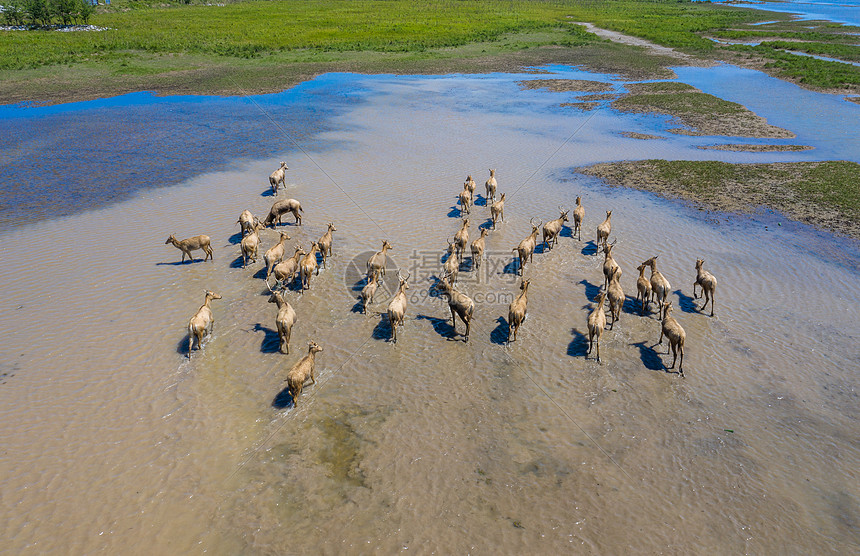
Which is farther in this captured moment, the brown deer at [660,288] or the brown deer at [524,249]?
the brown deer at [524,249]

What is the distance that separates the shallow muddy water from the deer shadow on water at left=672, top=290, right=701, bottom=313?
0.07 meters

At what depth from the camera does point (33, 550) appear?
27.9 ft

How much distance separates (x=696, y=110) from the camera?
38.3 m

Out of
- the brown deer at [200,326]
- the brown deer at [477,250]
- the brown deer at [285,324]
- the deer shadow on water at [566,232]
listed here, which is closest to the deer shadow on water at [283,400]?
the brown deer at [285,324]

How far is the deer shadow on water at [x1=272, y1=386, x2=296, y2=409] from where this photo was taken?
11688 millimetres

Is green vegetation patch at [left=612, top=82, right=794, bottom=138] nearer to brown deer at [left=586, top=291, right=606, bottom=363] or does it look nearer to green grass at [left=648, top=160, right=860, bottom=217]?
green grass at [left=648, top=160, right=860, bottom=217]

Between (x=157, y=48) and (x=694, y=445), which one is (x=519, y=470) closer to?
(x=694, y=445)

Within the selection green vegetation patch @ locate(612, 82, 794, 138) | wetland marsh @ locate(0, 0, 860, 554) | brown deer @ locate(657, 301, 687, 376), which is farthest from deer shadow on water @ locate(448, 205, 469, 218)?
green vegetation patch @ locate(612, 82, 794, 138)

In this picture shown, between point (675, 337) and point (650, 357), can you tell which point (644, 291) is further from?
point (675, 337)

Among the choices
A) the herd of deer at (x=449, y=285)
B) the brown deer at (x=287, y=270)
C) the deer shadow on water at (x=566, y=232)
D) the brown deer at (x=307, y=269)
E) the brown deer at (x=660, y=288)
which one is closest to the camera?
the herd of deer at (x=449, y=285)

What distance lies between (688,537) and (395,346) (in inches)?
316

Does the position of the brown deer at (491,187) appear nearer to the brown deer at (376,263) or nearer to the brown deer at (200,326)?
the brown deer at (376,263)

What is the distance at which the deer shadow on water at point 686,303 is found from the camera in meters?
15.5

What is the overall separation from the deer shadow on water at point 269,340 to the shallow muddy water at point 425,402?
8 centimetres
